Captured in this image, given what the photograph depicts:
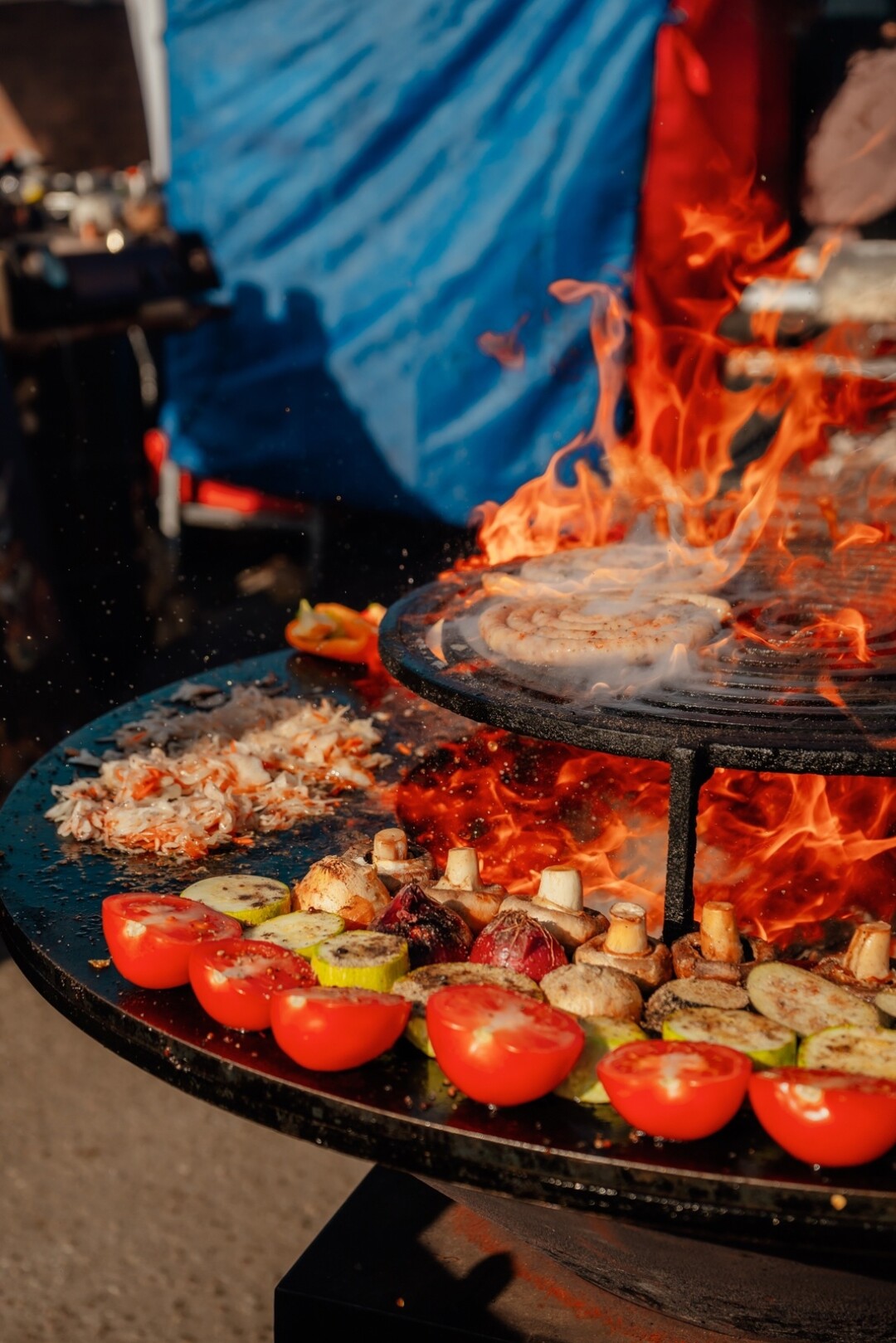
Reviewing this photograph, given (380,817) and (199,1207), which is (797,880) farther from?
(199,1207)

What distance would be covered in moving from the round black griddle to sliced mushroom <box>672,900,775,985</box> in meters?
0.38

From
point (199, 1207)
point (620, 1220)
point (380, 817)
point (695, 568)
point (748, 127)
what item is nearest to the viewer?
point (620, 1220)

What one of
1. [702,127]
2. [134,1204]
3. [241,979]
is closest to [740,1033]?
[241,979]

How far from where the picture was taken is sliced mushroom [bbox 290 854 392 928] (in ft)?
8.39

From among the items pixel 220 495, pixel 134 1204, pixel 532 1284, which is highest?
pixel 220 495

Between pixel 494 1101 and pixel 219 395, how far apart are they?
26.3 feet

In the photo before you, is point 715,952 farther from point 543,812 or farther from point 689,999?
point 543,812

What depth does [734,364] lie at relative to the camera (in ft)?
30.2

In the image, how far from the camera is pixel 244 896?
2590 mm

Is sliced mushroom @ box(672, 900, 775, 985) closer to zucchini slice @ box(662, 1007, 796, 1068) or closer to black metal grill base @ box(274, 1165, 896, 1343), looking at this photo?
zucchini slice @ box(662, 1007, 796, 1068)

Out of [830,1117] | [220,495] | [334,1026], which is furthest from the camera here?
[220,495]

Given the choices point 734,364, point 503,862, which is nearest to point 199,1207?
point 503,862

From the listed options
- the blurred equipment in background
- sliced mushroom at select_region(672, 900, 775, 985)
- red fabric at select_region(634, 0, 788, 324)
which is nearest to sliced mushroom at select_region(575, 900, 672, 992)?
sliced mushroom at select_region(672, 900, 775, 985)

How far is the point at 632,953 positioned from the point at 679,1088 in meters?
0.50
